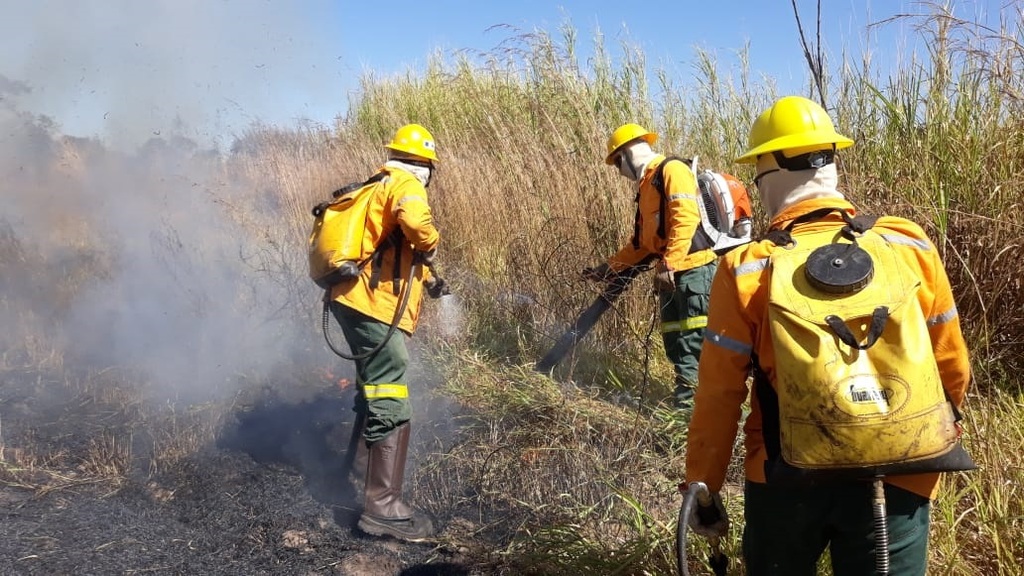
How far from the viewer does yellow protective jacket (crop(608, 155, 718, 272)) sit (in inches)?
159

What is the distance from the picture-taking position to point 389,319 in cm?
365

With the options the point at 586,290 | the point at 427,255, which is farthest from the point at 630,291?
the point at 427,255

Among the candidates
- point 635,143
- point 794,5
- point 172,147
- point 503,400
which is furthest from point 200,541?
point 172,147

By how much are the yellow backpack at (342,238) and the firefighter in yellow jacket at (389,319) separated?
0.05m

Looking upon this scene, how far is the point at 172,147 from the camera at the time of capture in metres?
9.36

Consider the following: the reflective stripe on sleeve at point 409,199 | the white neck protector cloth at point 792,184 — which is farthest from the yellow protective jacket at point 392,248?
the white neck protector cloth at point 792,184

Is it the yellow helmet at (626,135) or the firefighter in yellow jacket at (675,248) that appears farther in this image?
the yellow helmet at (626,135)

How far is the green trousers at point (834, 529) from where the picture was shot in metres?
1.61

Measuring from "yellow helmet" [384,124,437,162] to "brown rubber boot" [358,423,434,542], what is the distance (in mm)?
1403

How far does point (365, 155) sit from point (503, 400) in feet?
14.8

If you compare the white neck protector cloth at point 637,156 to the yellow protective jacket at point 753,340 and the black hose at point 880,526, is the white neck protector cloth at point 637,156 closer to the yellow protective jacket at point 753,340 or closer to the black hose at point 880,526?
the yellow protective jacket at point 753,340

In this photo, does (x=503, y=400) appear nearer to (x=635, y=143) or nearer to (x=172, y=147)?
(x=635, y=143)

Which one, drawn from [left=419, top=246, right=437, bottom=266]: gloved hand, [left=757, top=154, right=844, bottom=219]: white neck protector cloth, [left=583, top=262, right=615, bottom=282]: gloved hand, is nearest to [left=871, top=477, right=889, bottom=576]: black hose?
[left=757, top=154, right=844, bottom=219]: white neck protector cloth

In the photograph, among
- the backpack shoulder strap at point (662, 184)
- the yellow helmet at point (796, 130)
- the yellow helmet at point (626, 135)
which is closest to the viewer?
the yellow helmet at point (796, 130)
